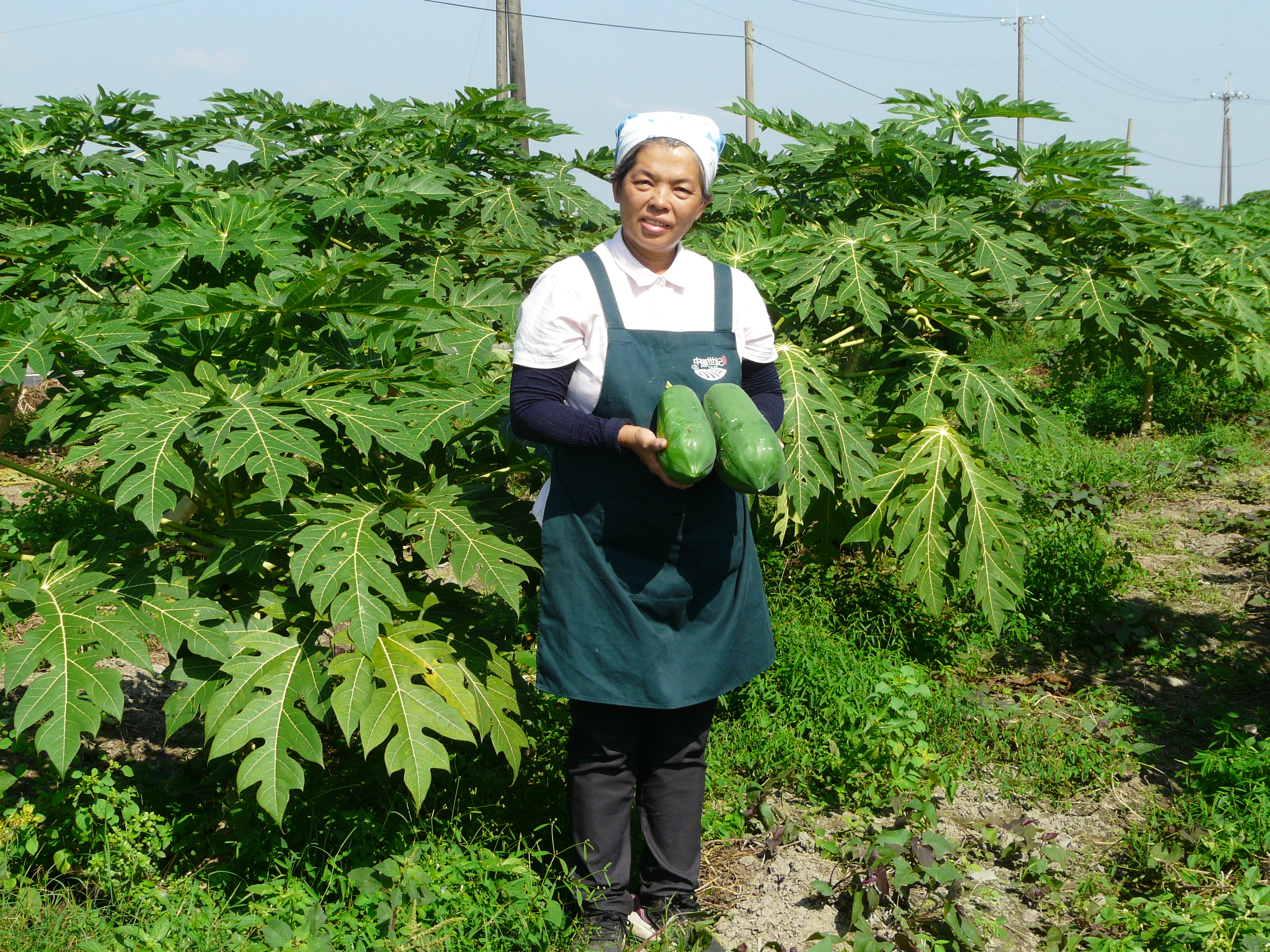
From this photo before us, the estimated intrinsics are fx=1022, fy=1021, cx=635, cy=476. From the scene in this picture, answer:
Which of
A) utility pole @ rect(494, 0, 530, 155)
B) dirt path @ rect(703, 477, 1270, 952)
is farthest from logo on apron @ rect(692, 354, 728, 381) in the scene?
utility pole @ rect(494, 0, 530, 155)

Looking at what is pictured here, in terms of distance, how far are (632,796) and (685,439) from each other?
1.01 m

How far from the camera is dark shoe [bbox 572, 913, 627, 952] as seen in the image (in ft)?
7.69

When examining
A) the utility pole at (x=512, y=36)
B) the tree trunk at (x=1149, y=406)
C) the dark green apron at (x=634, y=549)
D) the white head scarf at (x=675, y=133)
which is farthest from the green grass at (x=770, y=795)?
the utility pole at (x=512, y=36)

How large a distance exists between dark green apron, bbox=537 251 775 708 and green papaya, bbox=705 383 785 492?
13cm

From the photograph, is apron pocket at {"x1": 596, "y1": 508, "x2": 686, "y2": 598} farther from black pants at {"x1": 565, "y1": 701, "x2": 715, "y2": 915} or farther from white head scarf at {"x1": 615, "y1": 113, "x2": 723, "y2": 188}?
white head scarf at {"x1": 615, "y1": 113, "x2": 723, "y2": 188}

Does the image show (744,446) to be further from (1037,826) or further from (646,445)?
(1037,826)

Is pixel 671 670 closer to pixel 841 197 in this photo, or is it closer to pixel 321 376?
pixel 321 376

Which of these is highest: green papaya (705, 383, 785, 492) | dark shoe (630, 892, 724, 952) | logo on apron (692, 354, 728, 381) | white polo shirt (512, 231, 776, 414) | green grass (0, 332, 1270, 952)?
white polo shirt (512, 231, 776, 414)

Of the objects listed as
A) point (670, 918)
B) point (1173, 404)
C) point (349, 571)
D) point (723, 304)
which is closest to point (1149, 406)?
point (1173, 404)

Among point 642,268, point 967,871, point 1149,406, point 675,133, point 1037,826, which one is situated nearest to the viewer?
point 675,133

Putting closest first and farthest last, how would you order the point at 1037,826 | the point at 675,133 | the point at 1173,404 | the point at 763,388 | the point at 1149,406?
the point at 675,133
the point at 763,388
the point at 1037,826
the point at 1149,406
the point at 1173,404

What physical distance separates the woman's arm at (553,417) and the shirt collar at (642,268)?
0.23 metres

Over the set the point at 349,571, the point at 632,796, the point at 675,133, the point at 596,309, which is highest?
the point at 675,133

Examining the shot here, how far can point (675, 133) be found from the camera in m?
2.12
